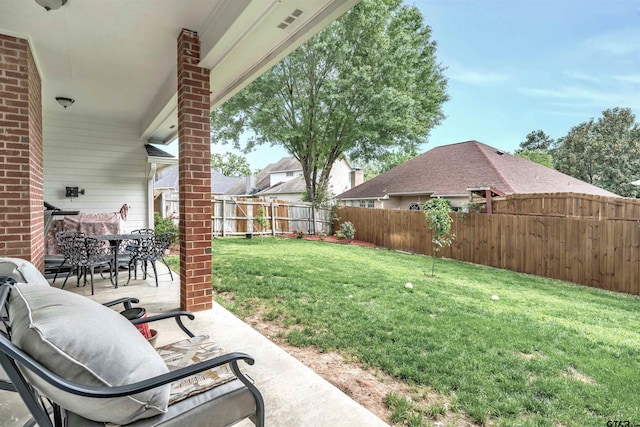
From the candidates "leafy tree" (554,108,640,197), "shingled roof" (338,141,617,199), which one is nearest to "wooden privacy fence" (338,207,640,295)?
"shingled roof" (338,141,617,199)

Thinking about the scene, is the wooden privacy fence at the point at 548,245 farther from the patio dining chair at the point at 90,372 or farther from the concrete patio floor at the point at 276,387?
the patio dining chair at the point at 90,372

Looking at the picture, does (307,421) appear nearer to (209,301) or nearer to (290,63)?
(209,301)

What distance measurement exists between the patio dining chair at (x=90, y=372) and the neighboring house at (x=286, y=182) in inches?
874

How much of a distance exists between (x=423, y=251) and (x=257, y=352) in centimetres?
832

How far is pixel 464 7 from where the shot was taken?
35.1 feet

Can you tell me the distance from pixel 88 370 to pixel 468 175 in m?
13.8

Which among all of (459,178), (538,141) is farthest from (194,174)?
(538,141)

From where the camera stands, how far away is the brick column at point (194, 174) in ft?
10.8

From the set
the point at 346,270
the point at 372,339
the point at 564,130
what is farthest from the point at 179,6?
the point at 564,130

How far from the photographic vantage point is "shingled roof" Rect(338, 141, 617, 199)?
12250 mm

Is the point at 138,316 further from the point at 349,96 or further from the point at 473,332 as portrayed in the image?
the point at 349,96

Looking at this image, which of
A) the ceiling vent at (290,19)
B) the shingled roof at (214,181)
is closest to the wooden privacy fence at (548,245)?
the ceiling vent at (290,19)

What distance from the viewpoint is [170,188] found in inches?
632

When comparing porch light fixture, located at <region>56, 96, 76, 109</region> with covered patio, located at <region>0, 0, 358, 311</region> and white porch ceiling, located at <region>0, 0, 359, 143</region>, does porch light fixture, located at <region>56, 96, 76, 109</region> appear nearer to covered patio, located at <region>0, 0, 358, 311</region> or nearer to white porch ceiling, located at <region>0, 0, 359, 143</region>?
white porch ceiling, located at <region>0, 0, 359, 143</region>
